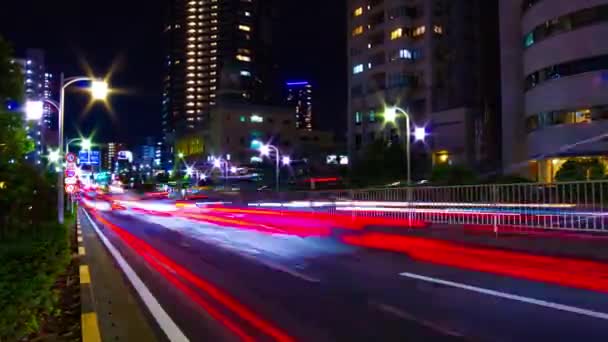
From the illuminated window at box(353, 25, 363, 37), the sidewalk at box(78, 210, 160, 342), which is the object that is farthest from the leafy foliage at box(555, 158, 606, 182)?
the illuminated window at box(353, 25, 363, 37)

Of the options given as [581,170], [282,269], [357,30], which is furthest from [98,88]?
[357,30]

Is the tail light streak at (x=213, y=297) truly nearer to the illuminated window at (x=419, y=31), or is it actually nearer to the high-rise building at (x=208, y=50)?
the illuminated window at (x=419, y=31)

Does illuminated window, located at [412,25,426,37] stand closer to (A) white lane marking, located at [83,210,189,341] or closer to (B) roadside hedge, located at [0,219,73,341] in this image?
(A) white lane marking, located at [83,210,189,341]

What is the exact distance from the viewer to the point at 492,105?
71.6 meters

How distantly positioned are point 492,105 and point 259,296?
67.4 meters

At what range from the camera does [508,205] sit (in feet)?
53.0

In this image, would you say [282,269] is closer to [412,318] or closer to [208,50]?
[412,318]

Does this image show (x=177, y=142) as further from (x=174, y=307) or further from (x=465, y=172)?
(x=174, y=307)

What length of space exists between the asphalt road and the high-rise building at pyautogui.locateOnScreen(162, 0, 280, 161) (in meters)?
148

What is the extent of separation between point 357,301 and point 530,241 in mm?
7367

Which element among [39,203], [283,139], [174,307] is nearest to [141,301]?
[174,307]

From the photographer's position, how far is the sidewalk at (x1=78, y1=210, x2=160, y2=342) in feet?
22.8

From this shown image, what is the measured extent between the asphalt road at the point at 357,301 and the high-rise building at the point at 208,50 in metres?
148

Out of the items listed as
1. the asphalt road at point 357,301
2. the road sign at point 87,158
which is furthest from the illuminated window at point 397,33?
the asphalt road at point 357,301
